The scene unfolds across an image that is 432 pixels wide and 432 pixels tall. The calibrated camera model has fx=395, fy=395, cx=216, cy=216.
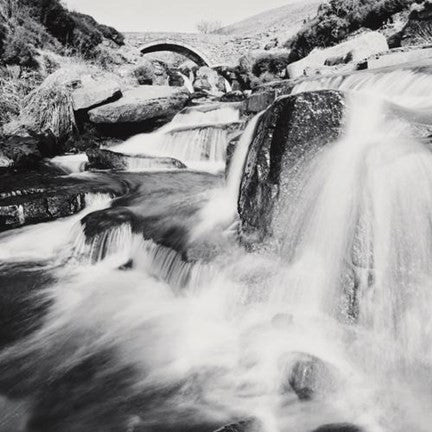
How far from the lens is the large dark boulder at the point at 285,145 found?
411 cm

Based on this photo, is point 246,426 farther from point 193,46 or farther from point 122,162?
point 193,46

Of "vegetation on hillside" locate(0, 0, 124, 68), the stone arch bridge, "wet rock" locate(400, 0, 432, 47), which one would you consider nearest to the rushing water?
"wet rock" locate(400, 0, 432, 47)

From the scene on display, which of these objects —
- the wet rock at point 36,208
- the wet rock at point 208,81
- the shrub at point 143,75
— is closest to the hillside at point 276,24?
the wet rock at point 208,81

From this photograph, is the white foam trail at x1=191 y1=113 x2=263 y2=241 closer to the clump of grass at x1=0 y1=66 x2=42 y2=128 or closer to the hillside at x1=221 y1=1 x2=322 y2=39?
the clump of grass at x1=0 y1=66 x2=42 y2=128

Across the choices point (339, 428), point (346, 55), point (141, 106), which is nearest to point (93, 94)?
point (141, 106)

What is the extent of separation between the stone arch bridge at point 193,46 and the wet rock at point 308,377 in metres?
35.1

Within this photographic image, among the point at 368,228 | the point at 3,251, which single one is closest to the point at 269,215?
the point at 368,228

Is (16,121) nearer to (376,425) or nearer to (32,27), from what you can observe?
(32,27)

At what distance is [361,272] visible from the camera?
3.39 metres

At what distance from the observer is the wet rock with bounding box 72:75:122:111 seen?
486 inches

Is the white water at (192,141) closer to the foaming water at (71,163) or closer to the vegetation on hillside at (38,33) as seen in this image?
the foaming water at (71,163)

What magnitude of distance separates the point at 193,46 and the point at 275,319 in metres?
37.1

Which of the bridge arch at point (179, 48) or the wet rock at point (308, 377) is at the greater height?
the bridge arch at point (179, 48)

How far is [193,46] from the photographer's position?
36656mm
